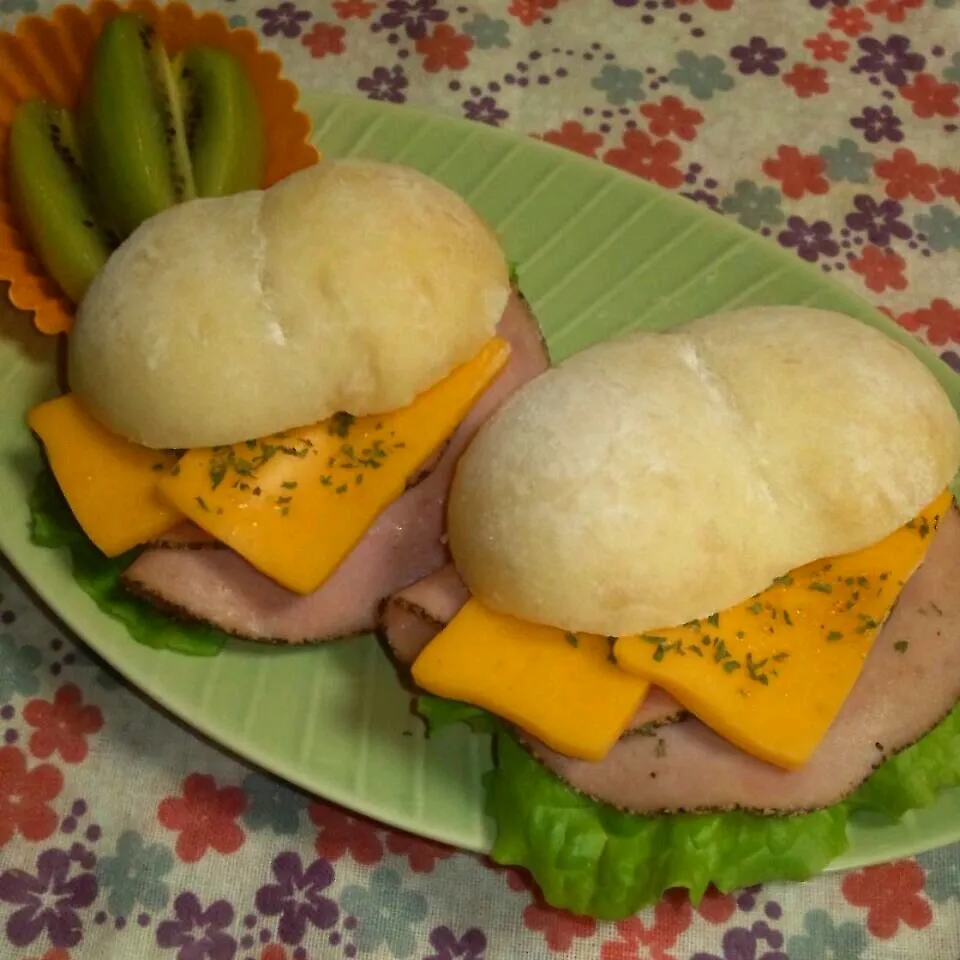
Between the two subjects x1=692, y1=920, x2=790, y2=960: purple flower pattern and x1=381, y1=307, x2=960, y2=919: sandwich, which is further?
x1=692, y1=920, x2=790, y2=960: purple flower pattern

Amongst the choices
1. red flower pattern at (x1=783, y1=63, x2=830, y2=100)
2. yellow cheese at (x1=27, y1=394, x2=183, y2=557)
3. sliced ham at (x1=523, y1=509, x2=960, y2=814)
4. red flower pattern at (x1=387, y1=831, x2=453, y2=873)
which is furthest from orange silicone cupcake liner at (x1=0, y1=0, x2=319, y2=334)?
red flower pattern at (x1=783, y1=63, x2=830, y2=100)

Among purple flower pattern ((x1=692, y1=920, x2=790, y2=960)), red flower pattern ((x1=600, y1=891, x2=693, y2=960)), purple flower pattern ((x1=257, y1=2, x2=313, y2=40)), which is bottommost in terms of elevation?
purple flower pattern ((x1=692, y1=920, x2=790, y2=960))

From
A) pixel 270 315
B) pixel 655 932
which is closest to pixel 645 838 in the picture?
pixel 655 932

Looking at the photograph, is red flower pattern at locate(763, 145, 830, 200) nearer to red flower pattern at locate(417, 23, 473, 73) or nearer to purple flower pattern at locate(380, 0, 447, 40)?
red flower pattern at locate(417, 23, 473, 73)

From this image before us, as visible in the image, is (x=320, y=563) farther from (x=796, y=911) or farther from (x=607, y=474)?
(x=796, y=911)

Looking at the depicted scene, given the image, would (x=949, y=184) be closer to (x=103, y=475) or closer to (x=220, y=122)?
(x=220, y=122)

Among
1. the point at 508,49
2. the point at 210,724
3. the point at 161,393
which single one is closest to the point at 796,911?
the point at 210,724
